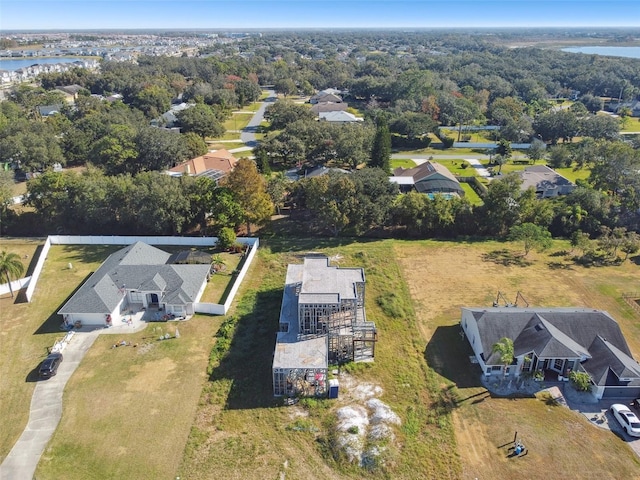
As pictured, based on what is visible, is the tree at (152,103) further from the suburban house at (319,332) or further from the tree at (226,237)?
the suburban house at (319,332)

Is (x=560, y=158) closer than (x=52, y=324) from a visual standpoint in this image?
No

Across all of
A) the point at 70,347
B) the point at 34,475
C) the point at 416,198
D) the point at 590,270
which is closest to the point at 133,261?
the point at 70,347

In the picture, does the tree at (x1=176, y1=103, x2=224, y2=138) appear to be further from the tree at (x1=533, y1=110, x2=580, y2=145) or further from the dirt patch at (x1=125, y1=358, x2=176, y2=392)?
the tree at (x1=533, y1=110, x2=580, y2=145)

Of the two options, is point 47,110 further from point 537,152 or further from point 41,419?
point 537,152

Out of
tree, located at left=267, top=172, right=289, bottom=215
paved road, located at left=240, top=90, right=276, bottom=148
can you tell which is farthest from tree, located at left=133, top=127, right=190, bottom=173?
tree, located at left=267, top=172, right=289, bottom=215

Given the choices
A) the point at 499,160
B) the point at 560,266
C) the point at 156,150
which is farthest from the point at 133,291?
the point at 499,160

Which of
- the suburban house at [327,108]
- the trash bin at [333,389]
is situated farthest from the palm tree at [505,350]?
the suburban house at [327,108]

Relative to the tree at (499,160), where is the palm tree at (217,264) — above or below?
below
